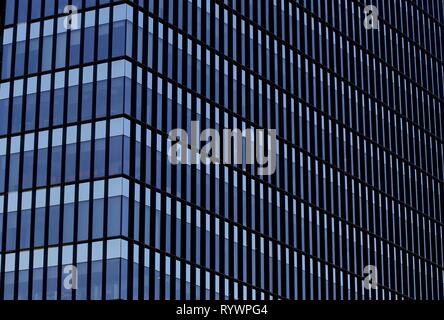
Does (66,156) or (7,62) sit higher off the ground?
(7,62)

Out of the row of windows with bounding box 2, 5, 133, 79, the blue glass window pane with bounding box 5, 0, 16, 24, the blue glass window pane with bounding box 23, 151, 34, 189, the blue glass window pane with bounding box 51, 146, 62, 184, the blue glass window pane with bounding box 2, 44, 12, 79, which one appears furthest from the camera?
the blue glass window pane with bounding box 5, 0, 16, 24

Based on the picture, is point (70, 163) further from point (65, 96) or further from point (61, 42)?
point (61, 42)

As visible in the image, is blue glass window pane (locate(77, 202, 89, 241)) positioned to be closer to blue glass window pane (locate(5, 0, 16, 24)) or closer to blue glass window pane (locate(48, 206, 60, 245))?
blue glass window pane (locate(48, 206, 60, 245))

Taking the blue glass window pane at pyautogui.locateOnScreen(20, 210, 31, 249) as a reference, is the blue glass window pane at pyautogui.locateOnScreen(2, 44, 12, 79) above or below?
above

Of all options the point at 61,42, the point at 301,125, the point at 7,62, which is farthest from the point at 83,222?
the point at 301,125

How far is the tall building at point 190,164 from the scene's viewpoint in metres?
82.4

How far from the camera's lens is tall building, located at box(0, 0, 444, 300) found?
82.4 m

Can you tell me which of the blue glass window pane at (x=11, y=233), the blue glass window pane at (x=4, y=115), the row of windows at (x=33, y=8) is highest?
the row of windows at (x=33, y=8)

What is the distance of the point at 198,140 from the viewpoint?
8881 cm

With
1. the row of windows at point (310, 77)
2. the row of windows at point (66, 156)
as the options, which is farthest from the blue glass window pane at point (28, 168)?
the row of windows at point (310, 77)

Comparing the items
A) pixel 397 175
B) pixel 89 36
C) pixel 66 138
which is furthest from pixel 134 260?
pixel 397 175

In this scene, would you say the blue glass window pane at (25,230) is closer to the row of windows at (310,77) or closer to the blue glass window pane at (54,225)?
the blue glass window pane at (54,225)

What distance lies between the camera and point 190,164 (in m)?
87.4

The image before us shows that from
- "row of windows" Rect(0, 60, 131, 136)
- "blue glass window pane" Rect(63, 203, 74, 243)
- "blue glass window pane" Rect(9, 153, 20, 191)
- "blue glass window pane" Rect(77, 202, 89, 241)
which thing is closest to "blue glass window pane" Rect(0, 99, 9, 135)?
"row of windows" Rect(0, 60, 131, 136)
